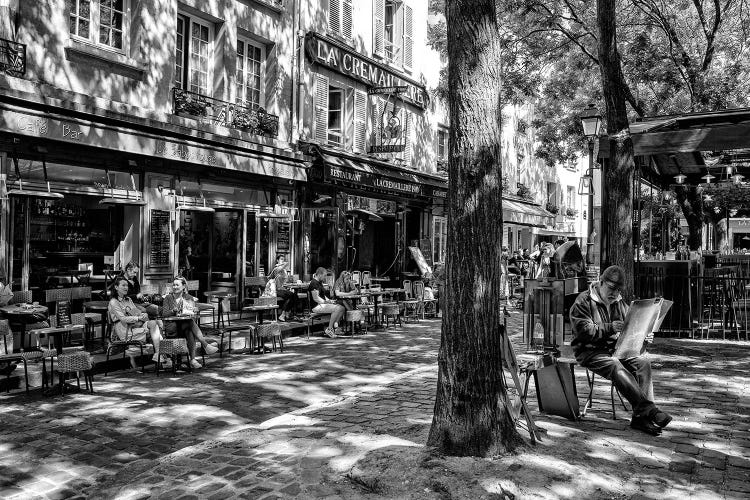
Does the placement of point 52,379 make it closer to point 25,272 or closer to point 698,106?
point 25,272

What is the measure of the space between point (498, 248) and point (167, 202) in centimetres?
1020

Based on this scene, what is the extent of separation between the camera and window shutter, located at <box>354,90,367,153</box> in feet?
67.3

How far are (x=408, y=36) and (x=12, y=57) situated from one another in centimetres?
1523

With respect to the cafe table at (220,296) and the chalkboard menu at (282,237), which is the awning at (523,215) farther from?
the cafe table at (220,296)

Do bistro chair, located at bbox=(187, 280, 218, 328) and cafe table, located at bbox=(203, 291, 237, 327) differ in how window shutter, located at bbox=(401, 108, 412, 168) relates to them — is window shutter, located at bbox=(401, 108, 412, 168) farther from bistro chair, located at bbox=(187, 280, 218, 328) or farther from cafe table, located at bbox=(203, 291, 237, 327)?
bistro chair, located at bbox=(187, 280, 218, 328)

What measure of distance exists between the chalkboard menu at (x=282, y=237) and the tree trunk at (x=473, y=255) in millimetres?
12481

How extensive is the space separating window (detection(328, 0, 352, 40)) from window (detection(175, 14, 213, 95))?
4.75m

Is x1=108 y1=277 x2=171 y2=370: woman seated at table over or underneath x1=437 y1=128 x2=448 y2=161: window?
underneath

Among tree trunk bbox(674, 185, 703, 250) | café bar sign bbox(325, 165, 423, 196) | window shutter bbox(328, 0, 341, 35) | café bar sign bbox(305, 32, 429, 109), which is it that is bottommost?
tree trunk bbox(674, 185, 703, 250)

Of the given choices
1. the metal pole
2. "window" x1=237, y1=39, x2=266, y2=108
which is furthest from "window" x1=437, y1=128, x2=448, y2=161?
"window" x1=237, y1=39, x2=266, y2=108

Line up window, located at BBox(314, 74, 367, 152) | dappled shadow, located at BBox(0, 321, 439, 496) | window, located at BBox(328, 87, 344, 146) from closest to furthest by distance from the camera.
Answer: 1. dappled shadow, located at BBox(0, 321, 439, 496)
2. window, located at BBox(314, 74, 367, 152)
3. window, located at BBox(328, 87, 344, 146)

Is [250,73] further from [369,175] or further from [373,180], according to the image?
Answer: [373,180]

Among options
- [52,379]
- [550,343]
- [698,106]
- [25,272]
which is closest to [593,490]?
[550,343]

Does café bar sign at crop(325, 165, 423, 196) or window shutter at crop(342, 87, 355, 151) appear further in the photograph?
window shutter at crop(342, 87, 355, 151)
